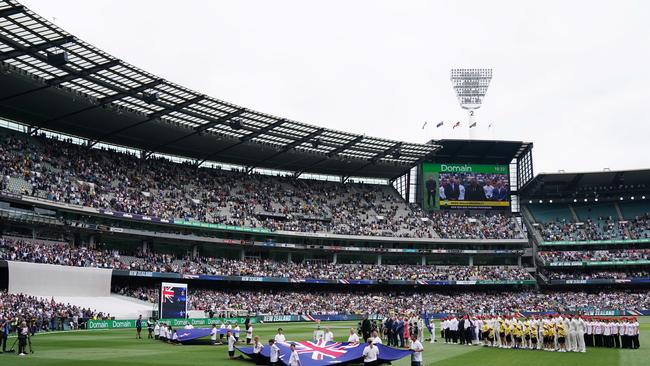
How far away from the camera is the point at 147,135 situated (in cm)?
7369

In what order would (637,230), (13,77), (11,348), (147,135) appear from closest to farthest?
(11,348) → (13,77) → (147,135) → (637,230)

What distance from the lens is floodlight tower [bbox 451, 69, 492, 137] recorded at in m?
102

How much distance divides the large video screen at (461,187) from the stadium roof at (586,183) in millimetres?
6040

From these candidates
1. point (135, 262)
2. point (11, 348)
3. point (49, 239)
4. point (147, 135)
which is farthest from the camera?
point (147, 135)

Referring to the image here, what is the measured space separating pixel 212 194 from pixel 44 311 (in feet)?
114

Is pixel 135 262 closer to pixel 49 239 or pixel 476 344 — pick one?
pixel 49 239

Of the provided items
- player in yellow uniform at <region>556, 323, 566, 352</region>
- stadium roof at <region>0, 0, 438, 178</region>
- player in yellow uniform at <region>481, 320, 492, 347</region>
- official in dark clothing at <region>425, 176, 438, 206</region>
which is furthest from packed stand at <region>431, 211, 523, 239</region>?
player in yellow uniform at <region>556, 323, 566, 352</region>

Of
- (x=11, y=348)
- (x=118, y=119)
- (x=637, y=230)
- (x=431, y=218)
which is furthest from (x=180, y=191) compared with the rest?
(x=637, y=230)

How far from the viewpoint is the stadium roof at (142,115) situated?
165 ft

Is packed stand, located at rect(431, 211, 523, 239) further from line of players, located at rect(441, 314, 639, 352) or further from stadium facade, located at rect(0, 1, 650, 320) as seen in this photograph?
line of players, located at rect(441, 314, 639, 352)

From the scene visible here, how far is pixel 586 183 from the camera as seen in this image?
316 ft

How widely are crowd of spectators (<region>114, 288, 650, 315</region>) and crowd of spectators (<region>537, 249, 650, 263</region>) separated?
4857mm

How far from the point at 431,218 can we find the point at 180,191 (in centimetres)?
4004

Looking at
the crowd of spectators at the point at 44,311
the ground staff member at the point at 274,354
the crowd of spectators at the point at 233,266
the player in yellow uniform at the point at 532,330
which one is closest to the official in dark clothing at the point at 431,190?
the crowd of spectators at the point at 233,266
